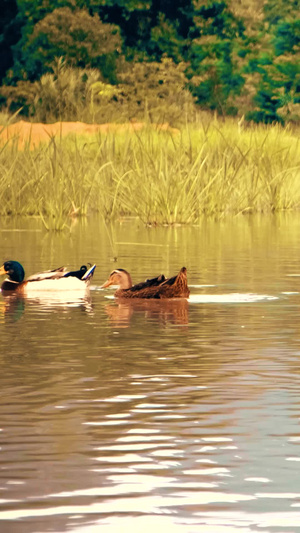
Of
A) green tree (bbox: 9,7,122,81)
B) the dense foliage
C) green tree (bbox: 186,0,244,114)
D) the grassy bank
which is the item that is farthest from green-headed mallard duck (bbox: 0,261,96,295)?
green tree (bbox: 186,0,244,114)

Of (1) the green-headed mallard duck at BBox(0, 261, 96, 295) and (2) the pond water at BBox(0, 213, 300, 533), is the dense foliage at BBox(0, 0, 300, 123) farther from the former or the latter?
(2) the pond water at BBox(0, 213, 300, 533)

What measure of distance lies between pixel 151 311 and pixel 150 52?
51.4 meters

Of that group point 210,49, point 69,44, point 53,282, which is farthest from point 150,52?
point 53,282

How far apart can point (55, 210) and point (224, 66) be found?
156 ft

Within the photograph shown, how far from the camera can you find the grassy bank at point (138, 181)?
24078mm

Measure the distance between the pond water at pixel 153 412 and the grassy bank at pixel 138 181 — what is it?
401 inches

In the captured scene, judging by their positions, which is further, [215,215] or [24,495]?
[215,215]

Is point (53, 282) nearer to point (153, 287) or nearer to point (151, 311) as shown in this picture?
point (153, 287)

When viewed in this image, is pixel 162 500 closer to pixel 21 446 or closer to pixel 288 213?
pixel 21 446

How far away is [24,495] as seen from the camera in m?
5.12

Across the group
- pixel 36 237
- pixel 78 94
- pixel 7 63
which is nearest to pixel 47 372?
pixel 36 237

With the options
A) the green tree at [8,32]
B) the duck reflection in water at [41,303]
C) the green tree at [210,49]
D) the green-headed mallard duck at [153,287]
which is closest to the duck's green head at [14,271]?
the duck reflection in water at [41,303]

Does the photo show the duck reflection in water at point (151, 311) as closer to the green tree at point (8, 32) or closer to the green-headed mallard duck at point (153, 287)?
the green-headed mallard duck at point (153, 287)

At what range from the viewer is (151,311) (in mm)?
12133
